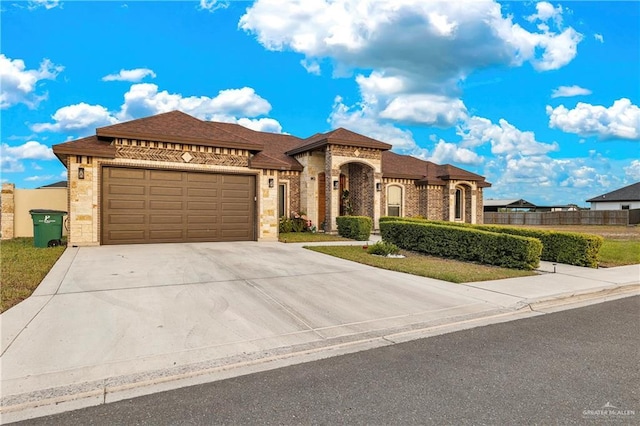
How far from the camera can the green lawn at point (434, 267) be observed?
29.9ft

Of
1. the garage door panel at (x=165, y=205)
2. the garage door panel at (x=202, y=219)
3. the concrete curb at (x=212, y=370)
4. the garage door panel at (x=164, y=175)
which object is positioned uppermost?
the garage door panel at (x=164, y=175)

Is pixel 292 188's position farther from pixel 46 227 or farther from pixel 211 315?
pixel 211 315

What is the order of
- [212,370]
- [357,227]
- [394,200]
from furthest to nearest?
[394,200]
[357,227]
[212,370]

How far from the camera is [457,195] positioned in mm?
25797

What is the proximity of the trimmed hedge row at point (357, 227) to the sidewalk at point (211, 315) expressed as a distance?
21.3ft

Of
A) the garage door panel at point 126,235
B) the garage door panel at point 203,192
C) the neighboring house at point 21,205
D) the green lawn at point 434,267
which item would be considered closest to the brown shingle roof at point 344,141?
the garage door panel at point 203,192

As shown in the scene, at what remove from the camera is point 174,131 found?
45.3 feet

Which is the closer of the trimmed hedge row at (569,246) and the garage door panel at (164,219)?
the trimmed hedge row at (569,246)

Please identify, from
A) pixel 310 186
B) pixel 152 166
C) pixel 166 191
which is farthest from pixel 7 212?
pixel 310 186

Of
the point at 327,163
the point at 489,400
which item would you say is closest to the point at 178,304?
the point at 489,400

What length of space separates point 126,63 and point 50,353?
16.3 m

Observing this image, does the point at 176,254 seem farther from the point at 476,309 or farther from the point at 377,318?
the point at 476,309

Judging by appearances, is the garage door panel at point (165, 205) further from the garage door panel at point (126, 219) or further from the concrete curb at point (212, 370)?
the concrete curb at point (212, 370)

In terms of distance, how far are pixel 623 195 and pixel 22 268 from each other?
59.6 meters
